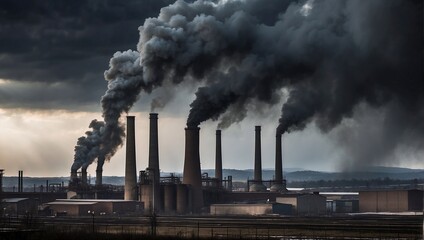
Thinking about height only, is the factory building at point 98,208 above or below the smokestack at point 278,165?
below

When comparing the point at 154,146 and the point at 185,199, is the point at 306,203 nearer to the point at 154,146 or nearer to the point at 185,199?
the point at 185,199

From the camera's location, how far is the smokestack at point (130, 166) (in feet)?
463

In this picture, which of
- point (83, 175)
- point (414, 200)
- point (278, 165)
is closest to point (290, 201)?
point (414, 200)

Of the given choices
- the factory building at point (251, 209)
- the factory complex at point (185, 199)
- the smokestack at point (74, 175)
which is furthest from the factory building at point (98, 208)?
the smokestack at point (74, 175)

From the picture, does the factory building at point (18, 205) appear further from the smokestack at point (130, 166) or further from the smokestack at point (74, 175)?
the smokestack at point (130, 166)

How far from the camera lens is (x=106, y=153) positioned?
5945 inches

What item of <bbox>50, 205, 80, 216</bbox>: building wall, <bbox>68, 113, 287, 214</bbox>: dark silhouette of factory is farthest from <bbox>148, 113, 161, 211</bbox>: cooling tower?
<bbox>50, 205, 80, 216</bbox>: building wall

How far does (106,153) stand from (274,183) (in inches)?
1232

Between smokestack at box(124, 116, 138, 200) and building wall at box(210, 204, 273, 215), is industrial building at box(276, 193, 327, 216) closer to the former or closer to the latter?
building wall at box(210, 204, 273, 215)

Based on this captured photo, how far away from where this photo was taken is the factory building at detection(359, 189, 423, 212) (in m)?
131

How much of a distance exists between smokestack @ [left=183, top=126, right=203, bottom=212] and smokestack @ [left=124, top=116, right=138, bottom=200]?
10.4 meters

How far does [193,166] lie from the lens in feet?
441

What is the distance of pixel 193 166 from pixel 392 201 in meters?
30.1

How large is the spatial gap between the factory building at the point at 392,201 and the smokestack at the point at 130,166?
117 feet
